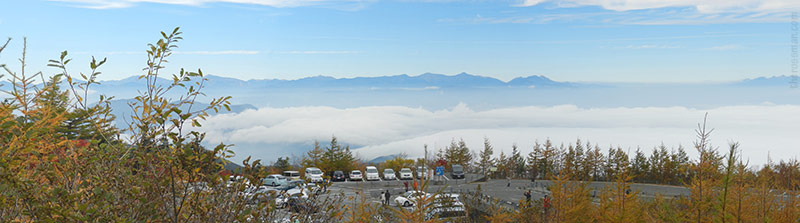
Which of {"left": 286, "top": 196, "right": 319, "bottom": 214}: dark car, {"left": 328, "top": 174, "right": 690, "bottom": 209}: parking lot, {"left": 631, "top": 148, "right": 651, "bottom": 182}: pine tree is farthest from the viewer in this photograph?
{"left": 631, "top": 148, "right": 651, "bottom": 182}: pine tree

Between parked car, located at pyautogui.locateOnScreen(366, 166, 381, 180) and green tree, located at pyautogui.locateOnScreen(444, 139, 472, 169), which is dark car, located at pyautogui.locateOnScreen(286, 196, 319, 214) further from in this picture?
green tree, located at pyautogui.locateOnScreen(444, 139, 472, 169)

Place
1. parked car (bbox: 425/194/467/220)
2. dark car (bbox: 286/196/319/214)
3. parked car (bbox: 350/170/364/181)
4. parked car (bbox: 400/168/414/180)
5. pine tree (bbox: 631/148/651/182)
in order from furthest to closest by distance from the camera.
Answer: pine tree (bbox: 631/148/651/182)
parked car (bbox: 400/168/414/180)
parked car (bbox: 350/170/364/181)
parked car (bbox: 425/194/467/220)
dark car (bbox: 286/196/319/214)

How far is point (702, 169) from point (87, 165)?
321 inches

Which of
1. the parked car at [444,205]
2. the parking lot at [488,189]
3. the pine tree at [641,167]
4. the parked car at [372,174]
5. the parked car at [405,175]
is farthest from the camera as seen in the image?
the pine tree at [641,167]

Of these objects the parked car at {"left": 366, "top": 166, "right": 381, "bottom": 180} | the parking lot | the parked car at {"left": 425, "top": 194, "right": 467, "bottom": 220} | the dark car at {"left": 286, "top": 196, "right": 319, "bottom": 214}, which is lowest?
the parking lot

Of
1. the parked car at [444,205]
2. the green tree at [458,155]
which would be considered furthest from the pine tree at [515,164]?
the parked car at [444,205]

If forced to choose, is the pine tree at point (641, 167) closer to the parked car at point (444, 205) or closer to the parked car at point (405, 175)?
the parked car at point (405, 175)

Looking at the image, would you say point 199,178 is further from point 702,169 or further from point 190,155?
point 702,169

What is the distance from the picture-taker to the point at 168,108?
415cm

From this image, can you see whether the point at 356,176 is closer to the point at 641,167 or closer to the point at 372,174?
the point at 372,174

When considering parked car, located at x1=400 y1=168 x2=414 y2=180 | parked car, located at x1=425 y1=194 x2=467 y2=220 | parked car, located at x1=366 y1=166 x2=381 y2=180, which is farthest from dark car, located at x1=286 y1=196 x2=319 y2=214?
parked car, located at x1=400 y1=168 x2=414 y2=180

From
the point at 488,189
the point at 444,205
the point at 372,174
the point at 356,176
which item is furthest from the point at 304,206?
the point at 356,176

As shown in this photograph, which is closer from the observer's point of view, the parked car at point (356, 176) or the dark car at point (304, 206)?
the dark car at point (304, 206)

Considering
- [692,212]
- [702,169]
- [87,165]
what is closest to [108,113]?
[87,165]
